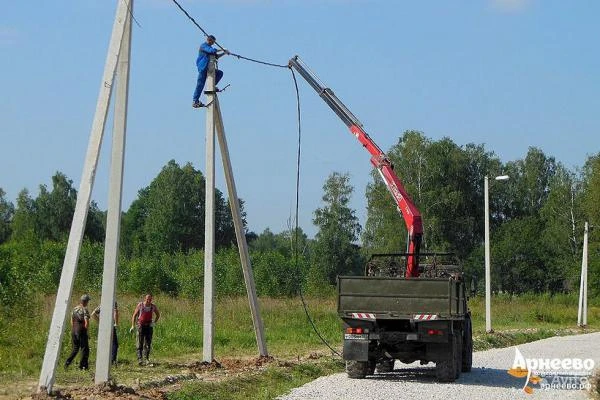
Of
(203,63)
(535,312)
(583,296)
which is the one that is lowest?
(535,312)

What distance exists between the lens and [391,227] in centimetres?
7769

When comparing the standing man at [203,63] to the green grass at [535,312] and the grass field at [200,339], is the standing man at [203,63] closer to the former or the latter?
the grass field at [200,339]

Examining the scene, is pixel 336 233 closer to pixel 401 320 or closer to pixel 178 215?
pixel 178 215

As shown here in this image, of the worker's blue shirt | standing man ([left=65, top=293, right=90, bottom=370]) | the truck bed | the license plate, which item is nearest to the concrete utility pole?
the truck bed

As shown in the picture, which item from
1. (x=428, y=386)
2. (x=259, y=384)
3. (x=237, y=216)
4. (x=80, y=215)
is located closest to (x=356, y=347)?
(x=428, y=386)

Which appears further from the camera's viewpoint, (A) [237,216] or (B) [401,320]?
(A) [237,216]

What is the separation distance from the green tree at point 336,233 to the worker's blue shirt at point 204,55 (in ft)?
213

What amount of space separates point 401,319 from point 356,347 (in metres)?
1.04

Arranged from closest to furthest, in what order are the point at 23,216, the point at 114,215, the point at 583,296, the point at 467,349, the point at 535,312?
the point at 114,215 < the point at 467,349 < the point at 583,296 < the point at 535,312 < the point at 23,216

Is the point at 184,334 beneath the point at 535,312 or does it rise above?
above

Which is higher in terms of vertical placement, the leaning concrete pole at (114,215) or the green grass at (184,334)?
the leaning concrete pole at (114,215)

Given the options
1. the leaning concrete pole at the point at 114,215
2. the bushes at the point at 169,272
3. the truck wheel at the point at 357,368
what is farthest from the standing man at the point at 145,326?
the bushes at the point at 169,272

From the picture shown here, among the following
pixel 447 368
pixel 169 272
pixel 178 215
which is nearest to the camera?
pixel 447 368

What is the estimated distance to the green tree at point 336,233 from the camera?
87.5 meters
